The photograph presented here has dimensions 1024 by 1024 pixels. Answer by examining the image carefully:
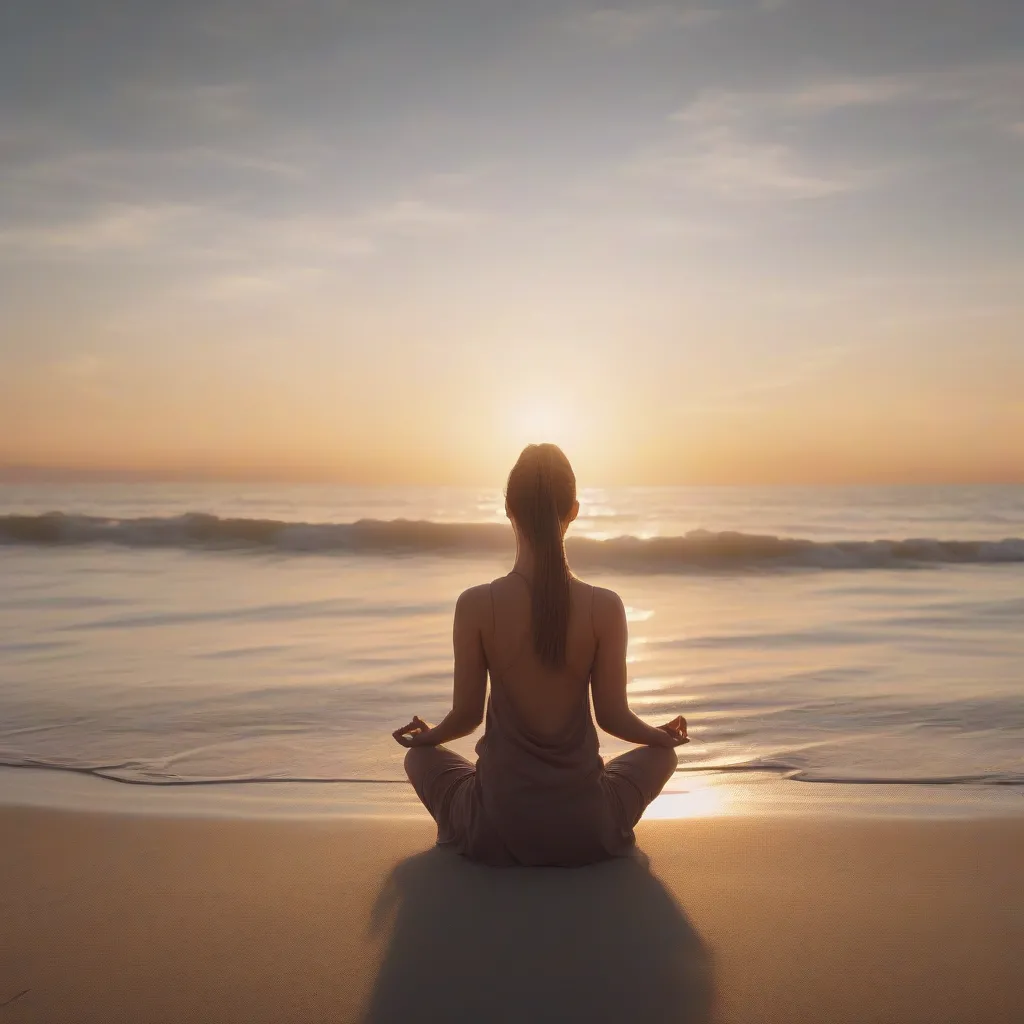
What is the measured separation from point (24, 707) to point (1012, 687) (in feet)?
19.9

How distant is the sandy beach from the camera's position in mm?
2291

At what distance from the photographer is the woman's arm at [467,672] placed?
305 centimetres

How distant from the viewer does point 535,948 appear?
8.31 feet

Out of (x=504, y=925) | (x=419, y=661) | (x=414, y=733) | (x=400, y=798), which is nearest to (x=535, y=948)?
(x=504, y=925)

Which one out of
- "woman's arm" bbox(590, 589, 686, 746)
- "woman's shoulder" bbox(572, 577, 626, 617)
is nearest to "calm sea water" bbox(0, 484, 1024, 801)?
"woman's arm" bbox(590, 589, 686, 746)

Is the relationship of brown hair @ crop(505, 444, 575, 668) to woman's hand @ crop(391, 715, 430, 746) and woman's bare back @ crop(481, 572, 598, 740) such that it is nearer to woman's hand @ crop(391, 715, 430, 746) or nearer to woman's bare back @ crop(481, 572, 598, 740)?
woman's bare back @ crop(481, 572, 598, 740)

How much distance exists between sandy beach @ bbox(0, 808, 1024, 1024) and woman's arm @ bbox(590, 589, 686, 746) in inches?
16.3

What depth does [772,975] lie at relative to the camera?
2.42 meters

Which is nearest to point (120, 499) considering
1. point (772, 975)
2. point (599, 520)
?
point (599, 520)

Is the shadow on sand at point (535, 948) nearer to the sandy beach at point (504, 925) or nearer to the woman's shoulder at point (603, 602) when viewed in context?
the sandy beach at point (504, 925)

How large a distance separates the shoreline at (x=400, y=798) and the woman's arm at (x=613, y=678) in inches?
24.1

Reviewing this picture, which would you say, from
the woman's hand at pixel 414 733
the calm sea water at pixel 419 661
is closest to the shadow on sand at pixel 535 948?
the woman's hand at pixel 414 733

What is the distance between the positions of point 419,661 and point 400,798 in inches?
128

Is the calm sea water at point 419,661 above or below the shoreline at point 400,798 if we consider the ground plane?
below
